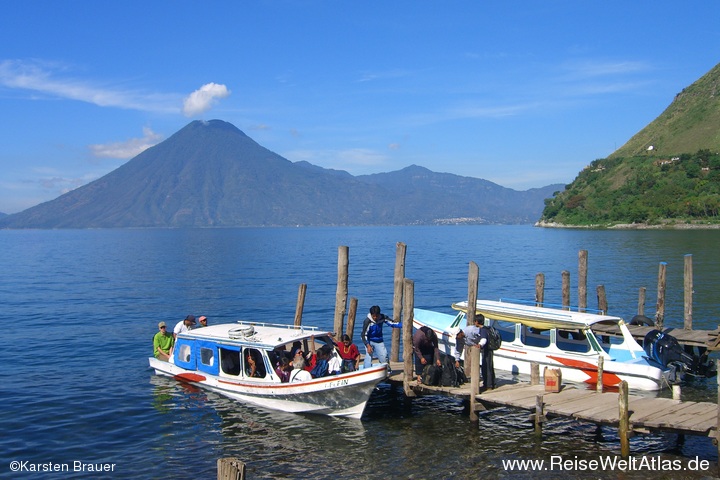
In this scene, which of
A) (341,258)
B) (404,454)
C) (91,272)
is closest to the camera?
(404,454)

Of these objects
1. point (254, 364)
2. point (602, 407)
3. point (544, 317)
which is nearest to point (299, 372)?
point (254, 364)

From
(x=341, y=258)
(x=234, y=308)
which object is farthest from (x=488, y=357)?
(x=234, y=308)

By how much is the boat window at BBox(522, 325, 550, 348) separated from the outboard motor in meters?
3.35

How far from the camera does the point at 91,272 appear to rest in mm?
65125

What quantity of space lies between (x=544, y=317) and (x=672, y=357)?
4281mm

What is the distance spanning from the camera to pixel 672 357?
20.3 metres

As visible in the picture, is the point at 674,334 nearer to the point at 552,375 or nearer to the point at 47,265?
the point at 552,375

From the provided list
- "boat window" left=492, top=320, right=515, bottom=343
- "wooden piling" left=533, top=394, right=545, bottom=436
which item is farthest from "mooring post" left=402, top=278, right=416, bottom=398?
"boat window" left=492, top=320, right=515, bottom=343

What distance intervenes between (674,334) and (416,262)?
5303 centimetres

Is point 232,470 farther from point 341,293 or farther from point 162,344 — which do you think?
point 162,344

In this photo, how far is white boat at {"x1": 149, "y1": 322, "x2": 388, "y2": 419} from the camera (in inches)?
664

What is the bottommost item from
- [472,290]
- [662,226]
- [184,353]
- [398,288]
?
[184,353]

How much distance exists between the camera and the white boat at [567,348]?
19297mm

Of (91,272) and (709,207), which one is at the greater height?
(709,207)
